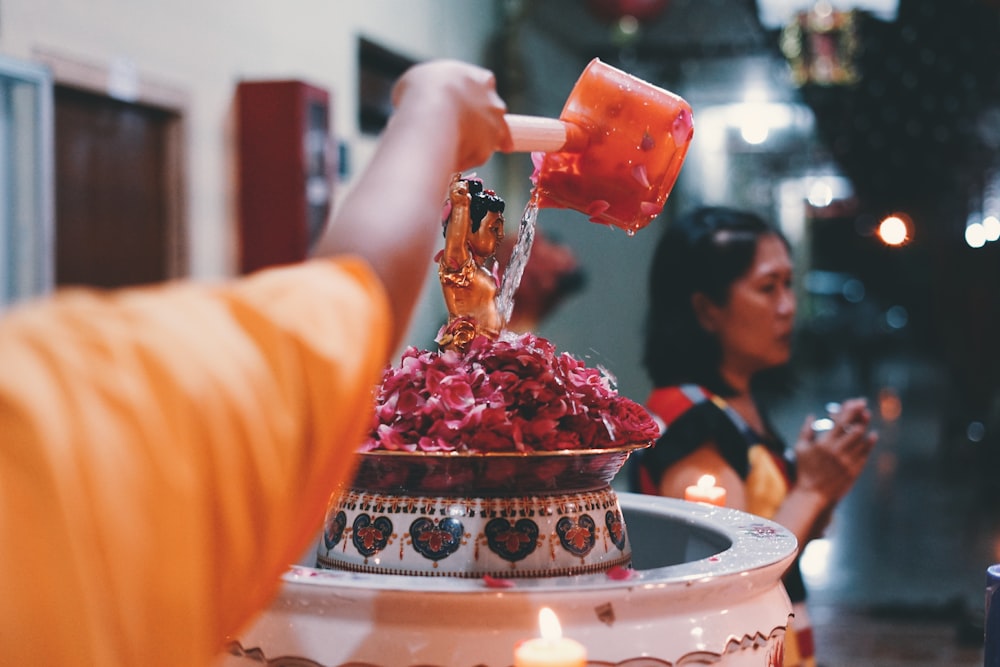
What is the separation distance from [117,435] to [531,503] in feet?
1.91

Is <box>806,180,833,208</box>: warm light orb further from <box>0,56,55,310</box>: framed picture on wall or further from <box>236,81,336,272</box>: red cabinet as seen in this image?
<box>0,56,55,310</box>: framed picture on wall

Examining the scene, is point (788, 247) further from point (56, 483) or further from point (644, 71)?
point (644, 71)

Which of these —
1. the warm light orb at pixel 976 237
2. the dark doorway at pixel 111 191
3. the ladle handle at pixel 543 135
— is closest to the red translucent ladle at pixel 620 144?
the ladle handle at pixel 543 135

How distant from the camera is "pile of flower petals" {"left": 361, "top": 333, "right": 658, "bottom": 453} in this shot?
1.02 m

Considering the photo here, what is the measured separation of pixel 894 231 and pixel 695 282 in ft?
1.35

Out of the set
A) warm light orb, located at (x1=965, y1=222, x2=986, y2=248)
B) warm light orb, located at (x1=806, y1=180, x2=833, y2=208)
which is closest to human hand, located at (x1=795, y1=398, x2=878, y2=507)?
warm light orb, located at (x1=965, y1=222, x2=986, y2=248)

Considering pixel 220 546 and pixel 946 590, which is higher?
pixel 220 546

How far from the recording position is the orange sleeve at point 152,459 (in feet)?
1.70

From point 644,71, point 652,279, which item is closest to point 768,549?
point 652,279

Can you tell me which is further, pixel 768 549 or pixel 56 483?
pixel 768 549

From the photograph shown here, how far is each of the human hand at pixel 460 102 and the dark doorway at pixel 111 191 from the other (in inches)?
132

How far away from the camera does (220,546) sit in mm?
549

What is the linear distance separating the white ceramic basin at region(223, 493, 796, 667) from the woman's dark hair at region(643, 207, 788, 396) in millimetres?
1328

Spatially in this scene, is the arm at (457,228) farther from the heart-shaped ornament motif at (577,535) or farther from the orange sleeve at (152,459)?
the orange sleeve at (152,459)
